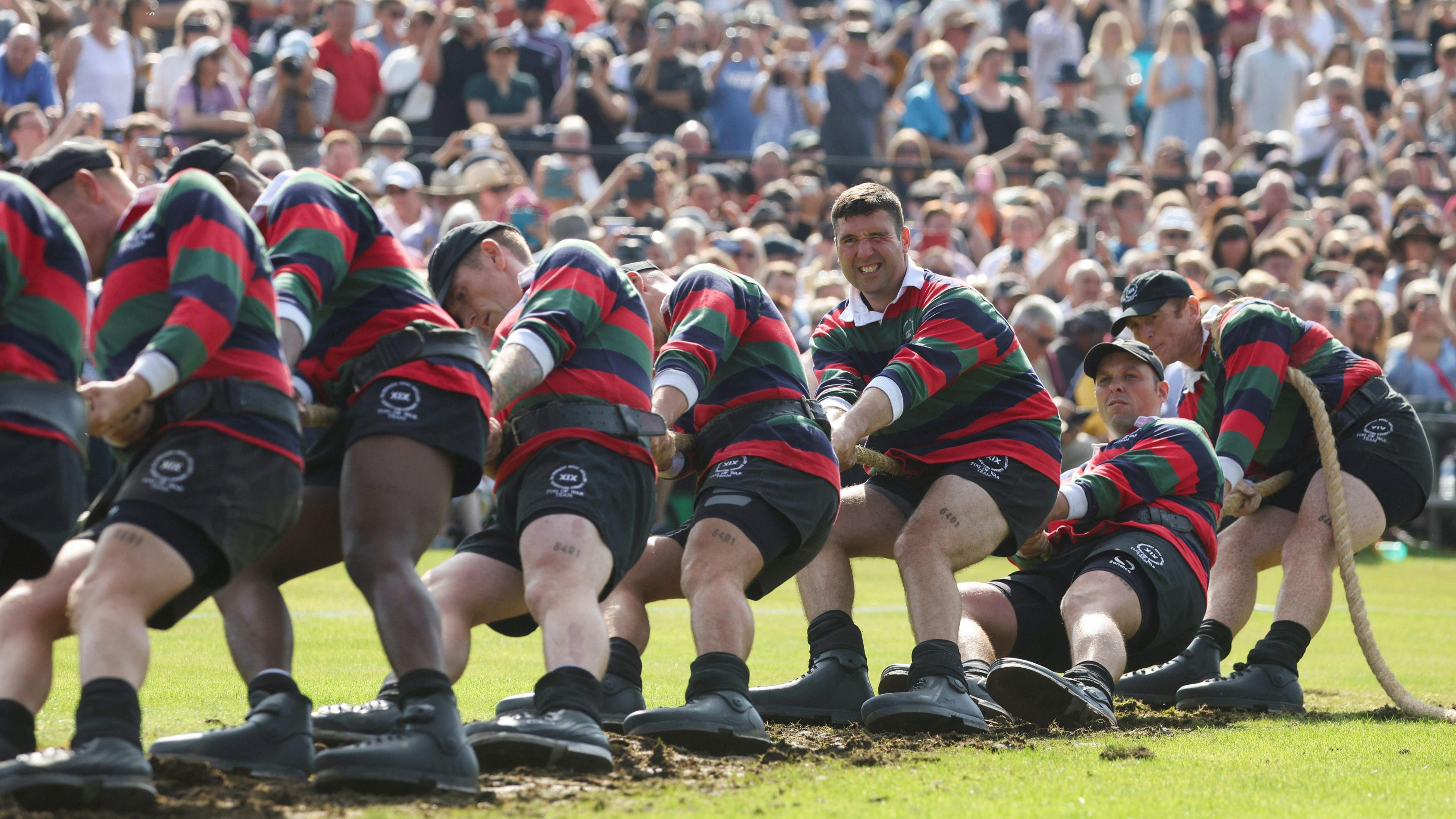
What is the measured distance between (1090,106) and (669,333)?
13329 mm

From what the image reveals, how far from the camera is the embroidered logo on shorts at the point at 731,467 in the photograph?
20.3 feet

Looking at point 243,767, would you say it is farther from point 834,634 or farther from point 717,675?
point 834,634

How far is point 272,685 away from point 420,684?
1.87ft

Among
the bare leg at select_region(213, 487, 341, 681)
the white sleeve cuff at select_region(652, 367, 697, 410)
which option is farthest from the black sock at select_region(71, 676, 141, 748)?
the white sleeve cuff at select_region(652, 367, 697, 410)

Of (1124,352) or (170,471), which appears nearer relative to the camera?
(170,471)

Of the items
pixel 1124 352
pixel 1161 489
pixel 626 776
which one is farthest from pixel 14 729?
pixel 1124 352

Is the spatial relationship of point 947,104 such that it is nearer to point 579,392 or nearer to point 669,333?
point 669,333

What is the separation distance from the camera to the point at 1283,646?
7.64m

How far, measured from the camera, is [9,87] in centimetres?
1426

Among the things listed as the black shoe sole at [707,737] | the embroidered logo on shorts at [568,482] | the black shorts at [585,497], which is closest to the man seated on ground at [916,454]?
the black shoe sole at [707,737]

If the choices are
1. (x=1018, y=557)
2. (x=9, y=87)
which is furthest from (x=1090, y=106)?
(x=1018, y=557)

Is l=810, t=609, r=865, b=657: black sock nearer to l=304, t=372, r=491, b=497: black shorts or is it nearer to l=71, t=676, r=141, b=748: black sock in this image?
l=304, t=372, r=491, b=497: black shorts

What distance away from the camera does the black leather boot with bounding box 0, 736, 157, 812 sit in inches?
167

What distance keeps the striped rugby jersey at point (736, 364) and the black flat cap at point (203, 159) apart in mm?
1639
